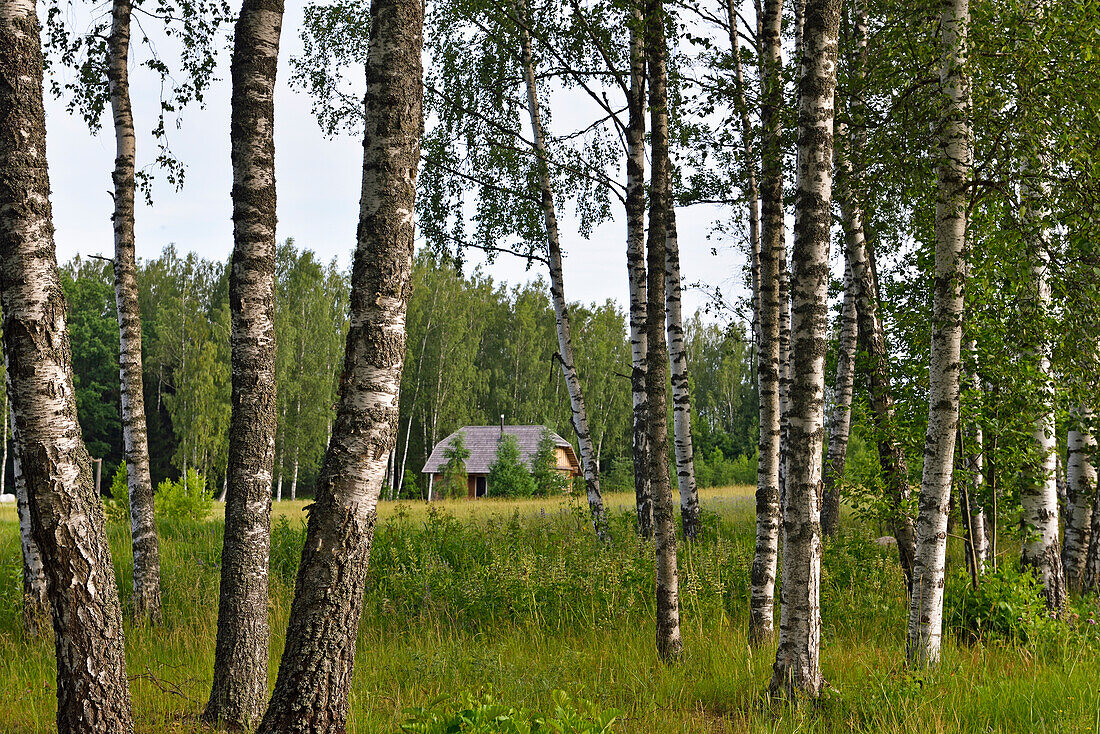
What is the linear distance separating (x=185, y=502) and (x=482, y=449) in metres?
20.6

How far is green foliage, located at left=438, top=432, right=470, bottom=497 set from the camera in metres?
31.1

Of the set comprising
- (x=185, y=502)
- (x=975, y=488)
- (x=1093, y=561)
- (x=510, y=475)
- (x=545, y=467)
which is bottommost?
(x=510, y=475)

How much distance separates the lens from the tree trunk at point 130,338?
7723 mm

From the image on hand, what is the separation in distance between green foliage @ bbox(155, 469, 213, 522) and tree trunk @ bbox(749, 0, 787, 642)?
1074 centimetres

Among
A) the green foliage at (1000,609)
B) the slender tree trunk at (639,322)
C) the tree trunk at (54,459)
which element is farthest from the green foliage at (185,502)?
the green foliage at (1000,609)

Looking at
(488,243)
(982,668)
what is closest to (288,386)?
(488,243)

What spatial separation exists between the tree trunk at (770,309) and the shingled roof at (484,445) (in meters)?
25.6

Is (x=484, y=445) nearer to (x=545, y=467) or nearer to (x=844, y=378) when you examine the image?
(x=545, y=467)

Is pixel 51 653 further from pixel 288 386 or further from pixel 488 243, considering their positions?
pixel 288 386

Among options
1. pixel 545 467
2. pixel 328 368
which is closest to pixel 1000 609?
pixel 545 467

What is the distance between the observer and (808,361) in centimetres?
462

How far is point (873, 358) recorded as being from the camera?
7910 millimetres

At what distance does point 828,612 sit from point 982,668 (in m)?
2.48

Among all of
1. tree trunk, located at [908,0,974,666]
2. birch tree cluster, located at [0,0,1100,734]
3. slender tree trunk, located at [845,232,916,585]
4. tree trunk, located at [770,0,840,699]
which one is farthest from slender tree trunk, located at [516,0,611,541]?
tree trunk, located at [770,0,840,699]
